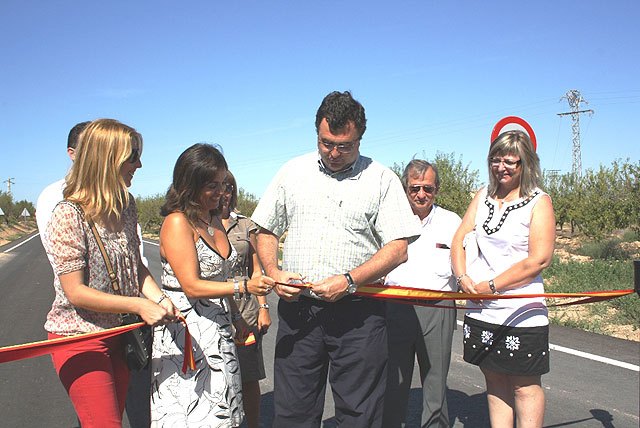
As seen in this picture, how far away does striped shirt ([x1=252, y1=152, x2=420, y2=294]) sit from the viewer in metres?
3.08

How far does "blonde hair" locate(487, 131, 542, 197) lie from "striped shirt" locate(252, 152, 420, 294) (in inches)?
29.9

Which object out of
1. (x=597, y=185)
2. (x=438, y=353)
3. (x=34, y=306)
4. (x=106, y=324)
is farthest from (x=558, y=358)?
(x=597, y=185)

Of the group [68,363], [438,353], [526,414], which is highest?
[68,363]

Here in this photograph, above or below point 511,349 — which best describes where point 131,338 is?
above

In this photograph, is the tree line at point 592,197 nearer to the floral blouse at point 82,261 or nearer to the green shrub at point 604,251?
the green shrub at point 604,251

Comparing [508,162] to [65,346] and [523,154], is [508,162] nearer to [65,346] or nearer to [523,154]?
[523,154]

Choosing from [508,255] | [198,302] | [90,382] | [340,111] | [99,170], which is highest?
[340,111]

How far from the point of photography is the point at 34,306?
463 inches

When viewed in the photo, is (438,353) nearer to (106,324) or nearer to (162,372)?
A: (162,372)

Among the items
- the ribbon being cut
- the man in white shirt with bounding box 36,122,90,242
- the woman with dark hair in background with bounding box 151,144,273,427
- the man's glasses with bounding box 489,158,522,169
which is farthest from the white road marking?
the man in white shirt with bounding box 36,122,90,242

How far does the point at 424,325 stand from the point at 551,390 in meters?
2.27

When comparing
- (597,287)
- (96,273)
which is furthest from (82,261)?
(597,287)

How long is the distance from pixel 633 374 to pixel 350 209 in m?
4.38

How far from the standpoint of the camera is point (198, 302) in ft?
9.98
